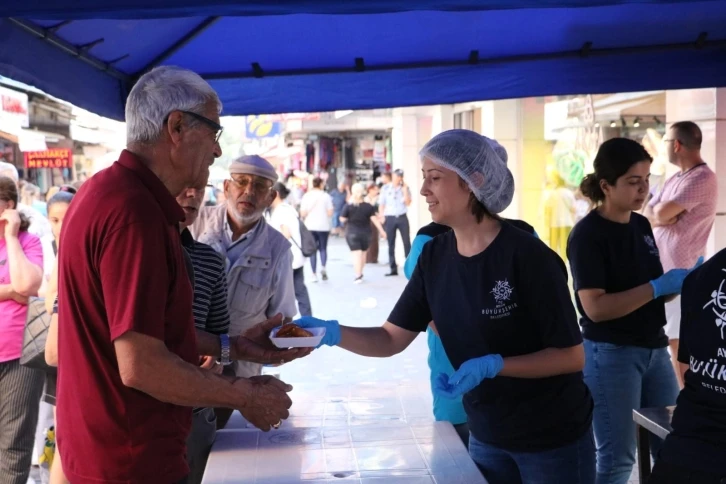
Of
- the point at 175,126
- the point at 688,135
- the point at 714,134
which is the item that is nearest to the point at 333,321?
the point at 175,126

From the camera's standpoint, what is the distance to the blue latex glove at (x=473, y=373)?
7.88ft

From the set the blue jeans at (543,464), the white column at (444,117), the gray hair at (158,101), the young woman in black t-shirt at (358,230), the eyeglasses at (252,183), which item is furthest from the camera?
the white column at (444,117)

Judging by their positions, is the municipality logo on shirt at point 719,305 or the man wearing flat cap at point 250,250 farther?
the man wearing flat cap at point 250,250

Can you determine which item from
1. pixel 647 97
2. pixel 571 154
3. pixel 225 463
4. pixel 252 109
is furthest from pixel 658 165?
pixel 225 463

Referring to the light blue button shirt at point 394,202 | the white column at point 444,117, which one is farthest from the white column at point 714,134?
the white column at point 444,117

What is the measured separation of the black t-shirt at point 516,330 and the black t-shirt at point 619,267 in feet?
2.96

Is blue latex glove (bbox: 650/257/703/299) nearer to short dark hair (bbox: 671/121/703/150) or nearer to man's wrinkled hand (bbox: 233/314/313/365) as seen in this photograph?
man's wrinkled hand (bbox: 233/314/313/365)

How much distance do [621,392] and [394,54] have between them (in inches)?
82.7

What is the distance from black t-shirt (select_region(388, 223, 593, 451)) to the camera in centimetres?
247

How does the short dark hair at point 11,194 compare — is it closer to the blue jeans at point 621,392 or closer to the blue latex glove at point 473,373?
the blue latex glove at point 473,373

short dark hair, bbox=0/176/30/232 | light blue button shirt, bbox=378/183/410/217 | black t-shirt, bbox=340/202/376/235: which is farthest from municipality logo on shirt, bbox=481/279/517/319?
light blue button shirt, bbox=378/183/410/217

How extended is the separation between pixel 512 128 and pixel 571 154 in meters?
2.05

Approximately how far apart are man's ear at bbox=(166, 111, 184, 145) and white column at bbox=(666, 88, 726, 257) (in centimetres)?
570

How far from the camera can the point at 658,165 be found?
9016 millimetres
